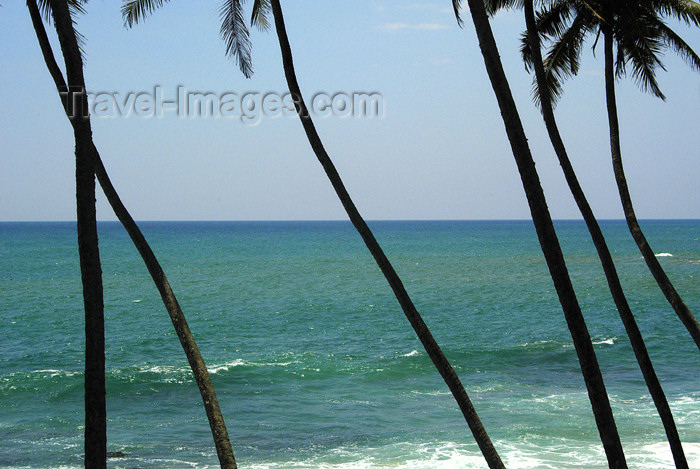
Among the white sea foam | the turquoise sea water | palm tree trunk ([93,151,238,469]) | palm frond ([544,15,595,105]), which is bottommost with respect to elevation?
the turquoise sea water

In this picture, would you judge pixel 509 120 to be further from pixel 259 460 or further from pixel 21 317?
pixel 21 317

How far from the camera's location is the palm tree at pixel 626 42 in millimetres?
10031

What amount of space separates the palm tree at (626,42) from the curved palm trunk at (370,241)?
3460 millimetres

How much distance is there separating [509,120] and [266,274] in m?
56.9

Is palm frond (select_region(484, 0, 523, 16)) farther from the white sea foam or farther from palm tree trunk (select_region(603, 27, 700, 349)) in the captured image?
the white sea foam

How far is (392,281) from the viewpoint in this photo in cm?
802

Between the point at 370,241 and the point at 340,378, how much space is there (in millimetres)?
15074

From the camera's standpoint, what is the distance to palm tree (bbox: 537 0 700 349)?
1003 cm

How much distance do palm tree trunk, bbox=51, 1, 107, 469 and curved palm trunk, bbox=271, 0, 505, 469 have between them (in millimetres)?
3043

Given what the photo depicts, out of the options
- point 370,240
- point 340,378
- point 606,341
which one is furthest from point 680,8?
point 606,341

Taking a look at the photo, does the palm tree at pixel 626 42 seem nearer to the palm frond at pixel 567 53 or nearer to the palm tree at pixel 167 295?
the palm frond at pixel 567 53

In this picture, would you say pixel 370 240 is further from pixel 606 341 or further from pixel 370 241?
pixel 606 341

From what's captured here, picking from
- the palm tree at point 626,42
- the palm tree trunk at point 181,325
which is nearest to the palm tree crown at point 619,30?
the palm tree at point 626,42

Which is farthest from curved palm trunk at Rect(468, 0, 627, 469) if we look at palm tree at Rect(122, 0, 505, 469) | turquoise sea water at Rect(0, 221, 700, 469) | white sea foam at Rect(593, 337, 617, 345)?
white sea foam at Rect(593, 337, 617, 345)
